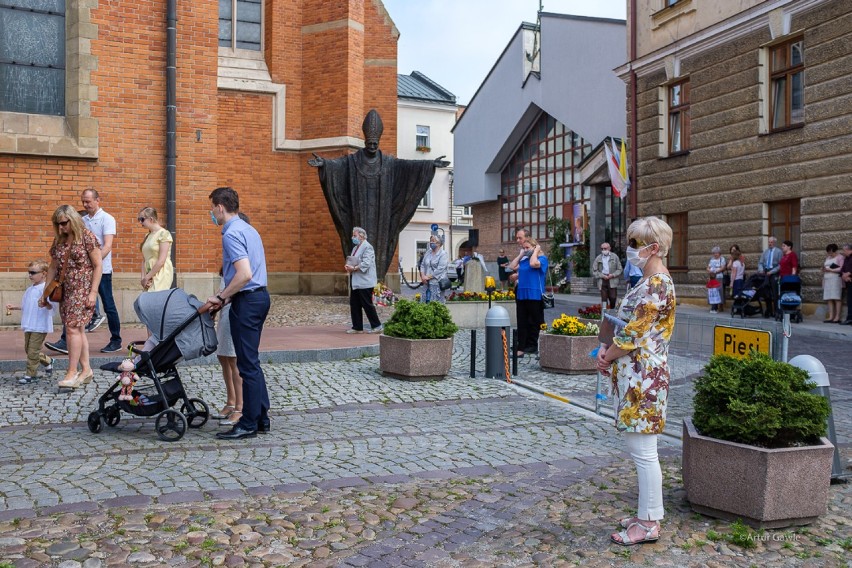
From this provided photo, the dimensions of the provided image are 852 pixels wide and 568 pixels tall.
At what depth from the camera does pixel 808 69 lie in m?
18.0

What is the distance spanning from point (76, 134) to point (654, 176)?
1564 centimetres

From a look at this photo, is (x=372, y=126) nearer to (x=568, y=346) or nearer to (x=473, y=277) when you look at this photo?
(x=473, y=277)

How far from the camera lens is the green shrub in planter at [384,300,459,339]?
31.4 feet

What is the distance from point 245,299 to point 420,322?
11.3 feet

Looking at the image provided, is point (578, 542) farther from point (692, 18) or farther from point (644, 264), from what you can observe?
point (692, 18)

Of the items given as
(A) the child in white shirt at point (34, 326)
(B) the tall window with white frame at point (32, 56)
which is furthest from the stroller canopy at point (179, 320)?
(B) the tall window with white frame at point (32, 56)

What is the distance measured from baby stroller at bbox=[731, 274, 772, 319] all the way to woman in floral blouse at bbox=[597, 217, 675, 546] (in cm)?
1554

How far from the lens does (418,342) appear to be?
9484 millimetres

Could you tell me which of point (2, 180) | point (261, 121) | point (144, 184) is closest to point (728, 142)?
point (261, 121)

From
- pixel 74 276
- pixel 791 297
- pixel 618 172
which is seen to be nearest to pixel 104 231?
pixel 74 276

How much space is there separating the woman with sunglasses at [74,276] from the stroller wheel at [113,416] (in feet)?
5.86

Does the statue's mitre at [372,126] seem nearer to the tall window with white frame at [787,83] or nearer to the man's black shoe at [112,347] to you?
the tall window with white frame at [787,83]

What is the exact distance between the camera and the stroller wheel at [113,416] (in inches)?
263

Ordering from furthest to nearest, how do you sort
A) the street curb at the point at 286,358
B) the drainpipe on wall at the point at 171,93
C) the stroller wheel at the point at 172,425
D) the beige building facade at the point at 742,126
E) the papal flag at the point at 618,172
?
1. the papal flag at the point at 618,172
2. the beige building facade at the point at 742,126
3. the drainpipe on wall at the point at 171,93
4. the street curb at the point at 286,358
5. the stroller wheel at the point at 172,425
